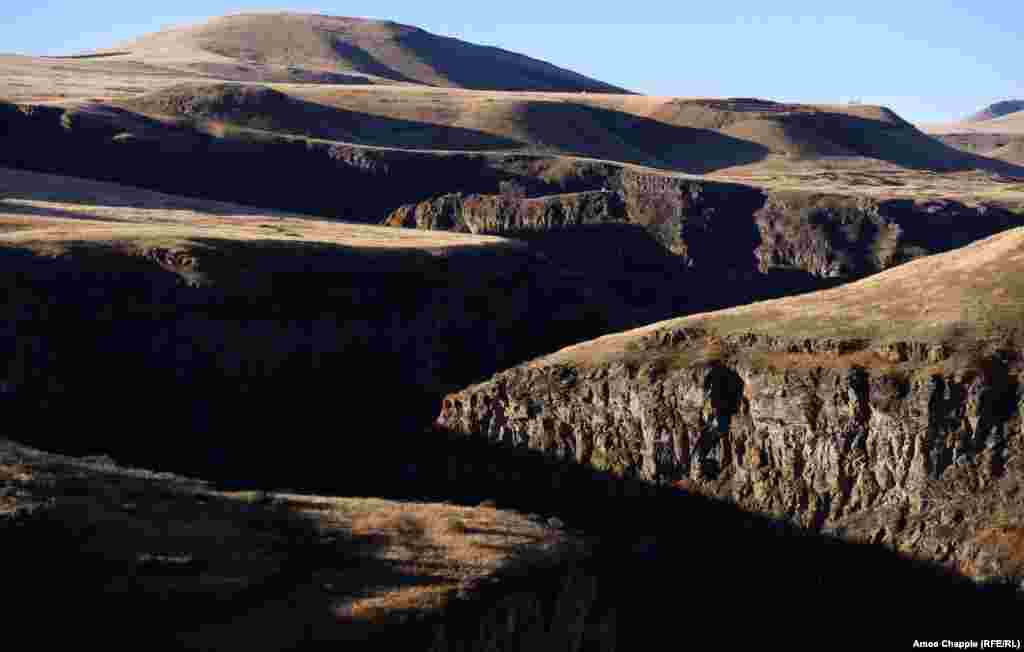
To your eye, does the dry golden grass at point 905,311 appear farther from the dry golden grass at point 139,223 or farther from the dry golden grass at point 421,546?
the dry golden grass at point 139,223

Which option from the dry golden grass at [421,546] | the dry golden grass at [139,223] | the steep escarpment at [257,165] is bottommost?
the dry golden grass at [421,546]

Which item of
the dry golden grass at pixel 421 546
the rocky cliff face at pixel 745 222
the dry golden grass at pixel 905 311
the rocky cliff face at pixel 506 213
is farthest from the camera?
the rocky cliff face at pixel 506 213

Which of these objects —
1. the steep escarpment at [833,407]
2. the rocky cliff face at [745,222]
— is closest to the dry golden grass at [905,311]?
the steep escarpment at [833,407]

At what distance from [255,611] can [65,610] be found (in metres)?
4.66

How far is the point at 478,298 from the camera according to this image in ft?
310

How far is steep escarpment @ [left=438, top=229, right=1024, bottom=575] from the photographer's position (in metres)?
55.7

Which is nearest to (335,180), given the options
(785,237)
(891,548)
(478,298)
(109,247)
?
(785,237)

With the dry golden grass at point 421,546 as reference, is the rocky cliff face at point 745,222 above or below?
above

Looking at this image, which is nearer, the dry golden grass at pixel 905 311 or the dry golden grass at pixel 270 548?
the dry golden grass at pixel 270 548

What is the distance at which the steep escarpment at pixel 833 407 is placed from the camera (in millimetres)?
55688

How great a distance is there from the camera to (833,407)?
59.1m

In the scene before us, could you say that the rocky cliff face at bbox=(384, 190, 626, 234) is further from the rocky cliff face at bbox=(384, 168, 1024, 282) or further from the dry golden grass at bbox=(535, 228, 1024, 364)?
the dry golden grass at bbox=(535, 228, 1024, 364)

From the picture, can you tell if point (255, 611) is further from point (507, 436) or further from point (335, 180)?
point (335, 180)

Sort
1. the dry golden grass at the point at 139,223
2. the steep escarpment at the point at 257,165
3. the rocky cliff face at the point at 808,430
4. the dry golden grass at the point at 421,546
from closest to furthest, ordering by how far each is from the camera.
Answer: the dry golden grass at the point at 421,546, the rocky cliff face at the point at 808,430, the dry golden grass at the point at 139,223, the steep escarpment at the point at 257,165
